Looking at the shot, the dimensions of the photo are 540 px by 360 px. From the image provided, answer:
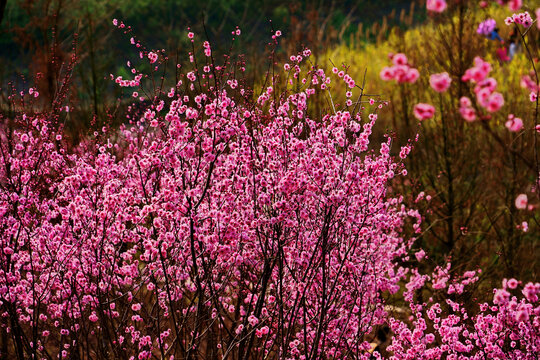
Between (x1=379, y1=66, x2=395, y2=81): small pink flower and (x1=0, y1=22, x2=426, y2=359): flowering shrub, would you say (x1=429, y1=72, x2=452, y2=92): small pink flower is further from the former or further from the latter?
(x1=0, y1=22, x2=426, y2=359): flowering shrub

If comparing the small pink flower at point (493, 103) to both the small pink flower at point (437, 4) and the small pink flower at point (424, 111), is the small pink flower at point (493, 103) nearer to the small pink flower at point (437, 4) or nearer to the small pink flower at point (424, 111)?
the small pink flower at point (424, 111)

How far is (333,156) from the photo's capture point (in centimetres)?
475

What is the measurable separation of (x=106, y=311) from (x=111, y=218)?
880 millimetres

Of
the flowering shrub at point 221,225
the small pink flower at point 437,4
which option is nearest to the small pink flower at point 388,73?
the small pink flower at point 437,4

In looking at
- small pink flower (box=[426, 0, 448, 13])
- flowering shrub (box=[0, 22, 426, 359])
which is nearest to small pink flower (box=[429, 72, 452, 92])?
small pink flower (box=[426, 0, 448, 13])

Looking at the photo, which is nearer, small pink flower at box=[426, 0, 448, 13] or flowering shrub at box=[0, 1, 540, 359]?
small pink flower at box=[426, 0, 448, 13]

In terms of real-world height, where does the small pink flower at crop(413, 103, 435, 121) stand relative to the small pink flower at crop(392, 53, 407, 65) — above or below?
below

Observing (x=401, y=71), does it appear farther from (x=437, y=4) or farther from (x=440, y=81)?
(x=437, y=4)

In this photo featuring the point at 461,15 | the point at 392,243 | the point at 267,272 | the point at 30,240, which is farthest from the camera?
the point at 461,15

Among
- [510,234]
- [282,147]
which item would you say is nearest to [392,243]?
[510,234]

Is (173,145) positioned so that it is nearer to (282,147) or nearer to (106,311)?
(282,147)

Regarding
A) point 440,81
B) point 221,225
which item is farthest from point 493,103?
point 221,225

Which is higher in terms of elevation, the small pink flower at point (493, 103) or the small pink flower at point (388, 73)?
the small pink flower at point (388, 73)

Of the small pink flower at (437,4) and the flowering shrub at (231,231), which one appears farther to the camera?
the flowering shrub at (231,231)
